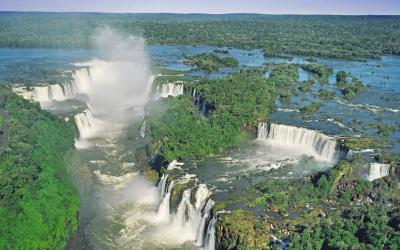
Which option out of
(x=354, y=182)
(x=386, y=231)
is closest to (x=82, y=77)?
(x=354, y=182)

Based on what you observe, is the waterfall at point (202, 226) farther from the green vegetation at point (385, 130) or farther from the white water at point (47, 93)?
the white water at point (47, 93)

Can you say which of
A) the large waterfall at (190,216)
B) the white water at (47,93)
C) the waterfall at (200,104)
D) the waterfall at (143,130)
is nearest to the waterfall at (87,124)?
the waterfall at (143,130)

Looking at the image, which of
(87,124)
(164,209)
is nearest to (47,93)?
(87,124)

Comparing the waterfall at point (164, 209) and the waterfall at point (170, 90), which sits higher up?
the waterfall at point (170, 90)

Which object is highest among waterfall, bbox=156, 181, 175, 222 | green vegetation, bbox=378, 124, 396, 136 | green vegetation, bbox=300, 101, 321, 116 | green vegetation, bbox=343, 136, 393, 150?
green vegetation, bbox=300, 101, 321, 116

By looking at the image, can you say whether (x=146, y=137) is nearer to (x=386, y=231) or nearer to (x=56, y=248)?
(x=56, y=248)

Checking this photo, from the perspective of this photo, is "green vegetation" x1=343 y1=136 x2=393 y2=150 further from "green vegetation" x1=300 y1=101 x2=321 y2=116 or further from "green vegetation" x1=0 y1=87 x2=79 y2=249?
"green vegetation" x1=0 y1=87 x2=79 y2=249

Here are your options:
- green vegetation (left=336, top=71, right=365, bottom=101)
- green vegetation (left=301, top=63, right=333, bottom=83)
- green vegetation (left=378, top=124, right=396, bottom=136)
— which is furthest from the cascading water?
green vegetation (left=301, top=63, right=333, bottom=83)
